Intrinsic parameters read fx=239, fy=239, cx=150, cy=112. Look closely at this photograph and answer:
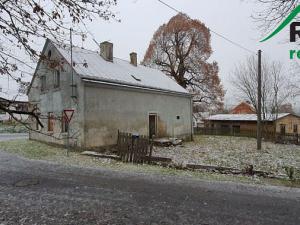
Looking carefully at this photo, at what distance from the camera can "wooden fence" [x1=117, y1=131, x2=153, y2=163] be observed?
10.2 m

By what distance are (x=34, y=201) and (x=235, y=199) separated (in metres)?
4.47

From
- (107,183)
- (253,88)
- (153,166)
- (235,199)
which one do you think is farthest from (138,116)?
(253,88)

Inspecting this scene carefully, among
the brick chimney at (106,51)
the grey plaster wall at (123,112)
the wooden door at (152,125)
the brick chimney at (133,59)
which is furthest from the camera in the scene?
the brick chimney at (133,59)

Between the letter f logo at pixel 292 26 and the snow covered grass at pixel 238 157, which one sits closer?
Result: the letter f logo at pixel 292 26

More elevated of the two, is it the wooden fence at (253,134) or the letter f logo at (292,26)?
the letter f logo at (292,26)

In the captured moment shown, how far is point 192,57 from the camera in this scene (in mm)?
27828

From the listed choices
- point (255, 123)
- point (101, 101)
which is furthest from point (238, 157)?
point (255, 123)

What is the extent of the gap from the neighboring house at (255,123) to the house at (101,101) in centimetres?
1367

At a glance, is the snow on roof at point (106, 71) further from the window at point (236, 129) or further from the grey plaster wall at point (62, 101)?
the window at point (236, 129)

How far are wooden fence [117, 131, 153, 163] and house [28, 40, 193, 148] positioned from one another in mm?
2947

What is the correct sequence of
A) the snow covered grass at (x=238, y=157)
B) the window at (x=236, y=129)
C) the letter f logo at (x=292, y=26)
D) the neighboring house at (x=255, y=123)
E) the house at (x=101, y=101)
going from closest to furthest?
the letter f logo at (x=292, y=26) < the snow covered grass at (x=238, y=157) < the house at (x=101, y=101) < the neighboring house at (x=255, y=123) < the window at (x=236, y=129)

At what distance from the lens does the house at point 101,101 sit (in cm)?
1345

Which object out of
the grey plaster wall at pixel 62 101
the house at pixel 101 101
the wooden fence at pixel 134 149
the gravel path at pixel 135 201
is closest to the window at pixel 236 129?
the house at pixel 101 101

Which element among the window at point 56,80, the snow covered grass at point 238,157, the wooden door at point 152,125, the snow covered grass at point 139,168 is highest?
the window at point 56,80
